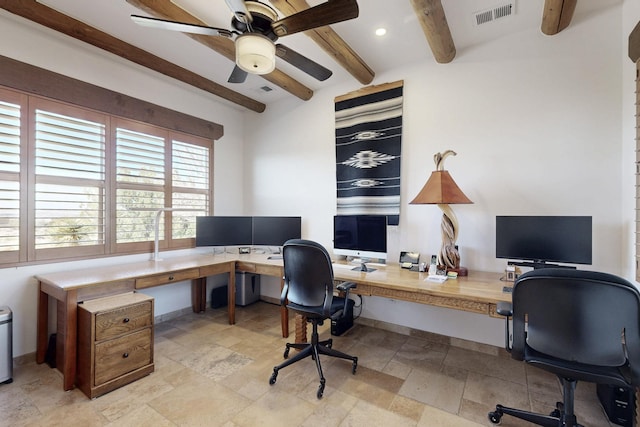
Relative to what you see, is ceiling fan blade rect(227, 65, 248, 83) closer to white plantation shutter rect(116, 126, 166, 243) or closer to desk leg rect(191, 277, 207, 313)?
white plantation shutter rect(116, 126, 166, 243)

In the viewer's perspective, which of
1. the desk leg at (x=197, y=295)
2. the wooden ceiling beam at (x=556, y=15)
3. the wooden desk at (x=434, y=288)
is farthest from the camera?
the desk leg at (x=197, y=295)

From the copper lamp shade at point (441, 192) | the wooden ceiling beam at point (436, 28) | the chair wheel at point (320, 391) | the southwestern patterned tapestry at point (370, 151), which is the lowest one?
the chair wheel at point (320, 391)

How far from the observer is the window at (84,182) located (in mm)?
2396

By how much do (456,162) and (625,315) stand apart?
181 centimetres

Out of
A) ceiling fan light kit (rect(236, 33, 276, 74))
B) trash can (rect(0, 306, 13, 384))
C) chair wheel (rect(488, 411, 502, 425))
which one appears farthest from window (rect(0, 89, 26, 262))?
chair wheel (rect(488, 411, 502, 425))

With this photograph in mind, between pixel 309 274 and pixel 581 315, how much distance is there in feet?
5.20

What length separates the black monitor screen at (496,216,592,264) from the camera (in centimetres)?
204

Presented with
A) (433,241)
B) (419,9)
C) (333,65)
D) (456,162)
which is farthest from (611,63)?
(333,65)

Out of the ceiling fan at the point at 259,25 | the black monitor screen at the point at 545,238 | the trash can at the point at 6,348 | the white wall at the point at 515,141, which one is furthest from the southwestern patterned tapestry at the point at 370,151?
the trash can at the point at 6,348

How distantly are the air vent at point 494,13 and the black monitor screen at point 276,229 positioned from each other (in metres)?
2.62

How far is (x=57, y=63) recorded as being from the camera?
2.62 m

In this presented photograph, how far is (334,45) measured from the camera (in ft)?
8.45

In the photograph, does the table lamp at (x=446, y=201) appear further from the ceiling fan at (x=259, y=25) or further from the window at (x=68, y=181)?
the window at (x=68, y=181)

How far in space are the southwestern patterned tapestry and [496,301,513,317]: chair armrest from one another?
4.81 feet
